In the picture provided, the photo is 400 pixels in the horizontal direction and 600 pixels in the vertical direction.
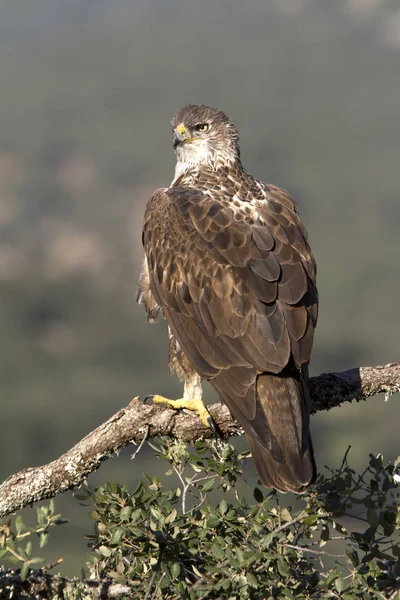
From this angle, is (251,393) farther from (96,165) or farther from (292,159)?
(96,165)

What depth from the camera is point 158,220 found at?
674 cm

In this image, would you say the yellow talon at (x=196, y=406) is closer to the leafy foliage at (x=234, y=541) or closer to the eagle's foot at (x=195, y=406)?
the eagle's foot at (x=195, y=406)

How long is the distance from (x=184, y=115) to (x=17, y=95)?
162098mm

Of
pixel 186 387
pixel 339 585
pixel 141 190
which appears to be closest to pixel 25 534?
pixel 339 585

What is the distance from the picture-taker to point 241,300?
5949 millimetres

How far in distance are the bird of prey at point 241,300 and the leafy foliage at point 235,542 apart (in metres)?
0.23

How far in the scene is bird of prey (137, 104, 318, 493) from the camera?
18.2ft

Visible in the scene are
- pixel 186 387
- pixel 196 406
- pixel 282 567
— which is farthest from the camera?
pixel 186 387

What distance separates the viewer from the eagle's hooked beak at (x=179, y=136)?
7.70 meters

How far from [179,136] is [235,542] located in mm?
3797

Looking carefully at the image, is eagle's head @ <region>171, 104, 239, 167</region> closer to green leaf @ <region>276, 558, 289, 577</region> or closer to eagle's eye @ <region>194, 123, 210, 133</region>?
eagle's eye @ <region>194, 123, 210, 133</region>

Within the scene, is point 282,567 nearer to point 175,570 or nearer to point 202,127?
point 175,570

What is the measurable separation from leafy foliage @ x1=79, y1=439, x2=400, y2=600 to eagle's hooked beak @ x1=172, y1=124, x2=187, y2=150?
3180 millimetres

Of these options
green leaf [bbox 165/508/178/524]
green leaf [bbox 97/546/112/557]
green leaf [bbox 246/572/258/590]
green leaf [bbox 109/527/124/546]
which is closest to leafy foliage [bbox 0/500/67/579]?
green leaf [bbox 109/527/124/546]
